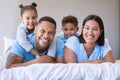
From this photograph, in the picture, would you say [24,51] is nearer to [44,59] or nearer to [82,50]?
[44,59]

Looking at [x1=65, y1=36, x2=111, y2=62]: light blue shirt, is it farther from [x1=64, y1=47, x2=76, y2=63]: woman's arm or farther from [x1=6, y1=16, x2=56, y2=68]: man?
Answer: [x1=6, y1=16, x2=56, y2=68]: man

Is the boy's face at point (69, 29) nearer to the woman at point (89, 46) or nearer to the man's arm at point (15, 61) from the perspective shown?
the woman at point (89, 46)

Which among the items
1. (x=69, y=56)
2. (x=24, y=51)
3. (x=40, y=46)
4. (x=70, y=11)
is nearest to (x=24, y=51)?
(x=24, y=51)

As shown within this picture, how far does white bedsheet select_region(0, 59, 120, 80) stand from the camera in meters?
0.92

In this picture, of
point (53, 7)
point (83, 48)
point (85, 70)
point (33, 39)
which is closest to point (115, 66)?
point (85, 70)

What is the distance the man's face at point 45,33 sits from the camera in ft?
3.94

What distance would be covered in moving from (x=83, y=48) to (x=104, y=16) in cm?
102

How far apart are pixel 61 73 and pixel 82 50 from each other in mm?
429

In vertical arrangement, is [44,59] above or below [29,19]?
below

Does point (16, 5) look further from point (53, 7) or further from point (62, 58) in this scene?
point (62, 58)

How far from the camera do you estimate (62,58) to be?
1293 mm

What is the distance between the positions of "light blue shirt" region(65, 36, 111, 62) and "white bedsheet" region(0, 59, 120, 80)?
0.35m

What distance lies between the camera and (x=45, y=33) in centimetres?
120

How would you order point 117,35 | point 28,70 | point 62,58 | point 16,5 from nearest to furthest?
point 28,70 → point 62,58 → point 16,5 → point 117,35
